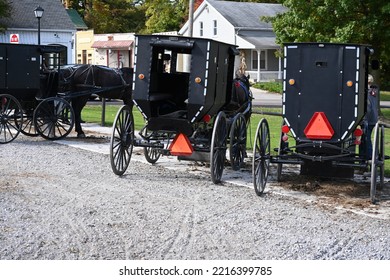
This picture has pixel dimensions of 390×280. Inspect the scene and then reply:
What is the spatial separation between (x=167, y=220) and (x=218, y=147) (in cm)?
338

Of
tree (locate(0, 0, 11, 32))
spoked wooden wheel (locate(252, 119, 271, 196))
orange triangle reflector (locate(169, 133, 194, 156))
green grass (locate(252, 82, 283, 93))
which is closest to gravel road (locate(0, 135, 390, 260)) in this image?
spoked wooden wheel (locate(252, 119, 271, 196))

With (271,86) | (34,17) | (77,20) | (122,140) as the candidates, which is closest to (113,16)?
(77,20)

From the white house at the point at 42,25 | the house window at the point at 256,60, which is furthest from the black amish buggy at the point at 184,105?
the house window at the point at 256,60

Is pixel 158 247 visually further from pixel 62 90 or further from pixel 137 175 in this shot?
pixel 62 90

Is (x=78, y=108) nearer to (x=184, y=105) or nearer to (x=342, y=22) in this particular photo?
(x=184, y=105)

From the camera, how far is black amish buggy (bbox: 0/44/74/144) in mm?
18078

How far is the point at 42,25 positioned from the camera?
2301 inches

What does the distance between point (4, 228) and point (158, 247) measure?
1.91 m

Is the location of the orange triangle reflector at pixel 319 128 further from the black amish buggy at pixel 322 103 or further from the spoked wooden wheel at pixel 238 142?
the spoked wooden wheel at pixel 238 142

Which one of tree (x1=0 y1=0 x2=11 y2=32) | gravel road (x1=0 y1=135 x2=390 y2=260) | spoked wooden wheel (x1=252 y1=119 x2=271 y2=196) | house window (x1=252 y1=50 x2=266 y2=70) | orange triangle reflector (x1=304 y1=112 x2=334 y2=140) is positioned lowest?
gravel road (x1=0 y1=135 x2=390 y2=260)

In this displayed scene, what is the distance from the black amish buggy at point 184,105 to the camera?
13062mm

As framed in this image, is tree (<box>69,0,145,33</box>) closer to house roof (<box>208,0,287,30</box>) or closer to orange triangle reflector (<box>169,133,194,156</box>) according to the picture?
house roof (<box>208,0,287,30</box>)

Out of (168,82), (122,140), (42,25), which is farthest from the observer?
(42,25)
